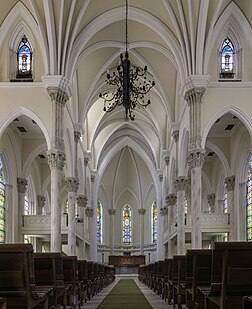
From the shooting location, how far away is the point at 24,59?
28750mm

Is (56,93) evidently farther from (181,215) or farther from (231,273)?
(231,273)

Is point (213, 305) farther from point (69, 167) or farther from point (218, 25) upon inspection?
point (69, 167)

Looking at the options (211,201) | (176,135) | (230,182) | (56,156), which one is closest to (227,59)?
(230,182)

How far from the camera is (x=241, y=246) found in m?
7.21

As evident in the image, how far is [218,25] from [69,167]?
40.9 ft

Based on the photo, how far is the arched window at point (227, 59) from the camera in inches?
1119

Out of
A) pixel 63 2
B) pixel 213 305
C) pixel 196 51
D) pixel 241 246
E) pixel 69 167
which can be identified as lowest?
pixel 213 305

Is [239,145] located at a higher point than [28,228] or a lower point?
higher

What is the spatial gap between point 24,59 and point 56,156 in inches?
216

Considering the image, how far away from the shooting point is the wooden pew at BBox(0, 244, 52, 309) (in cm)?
740

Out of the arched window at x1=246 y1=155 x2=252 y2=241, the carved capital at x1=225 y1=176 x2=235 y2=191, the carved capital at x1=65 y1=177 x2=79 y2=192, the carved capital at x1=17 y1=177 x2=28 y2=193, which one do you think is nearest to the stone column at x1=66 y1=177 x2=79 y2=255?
the carved capital at x1=65 y1=177 x2=79 y2=192

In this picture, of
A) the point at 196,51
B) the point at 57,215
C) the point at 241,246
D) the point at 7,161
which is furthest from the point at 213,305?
the point at 7,161

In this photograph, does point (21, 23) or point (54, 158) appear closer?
point (54, 158)

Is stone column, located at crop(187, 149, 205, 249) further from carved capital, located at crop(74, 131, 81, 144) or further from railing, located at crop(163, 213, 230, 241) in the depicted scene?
carved capital, located at crop(74, 131, 81, 144)
